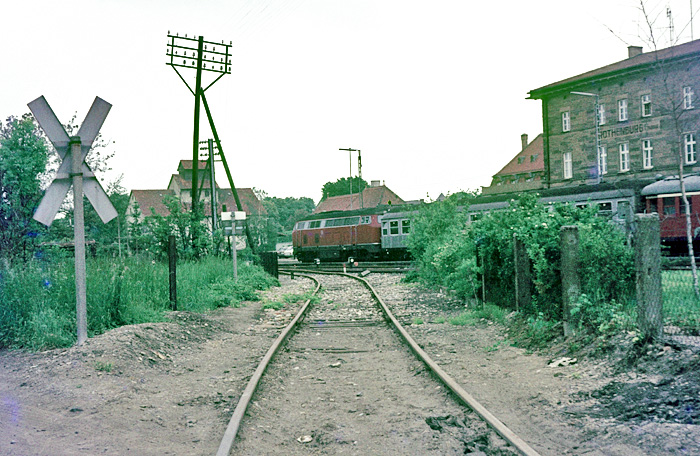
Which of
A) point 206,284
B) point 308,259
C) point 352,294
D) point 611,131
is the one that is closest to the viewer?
point 206,284

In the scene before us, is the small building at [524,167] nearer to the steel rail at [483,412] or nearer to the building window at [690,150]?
the building window at [690,150]

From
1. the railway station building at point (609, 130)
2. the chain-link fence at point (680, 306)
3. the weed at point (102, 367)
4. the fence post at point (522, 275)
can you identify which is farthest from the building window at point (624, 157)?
the weed at point (102, 367)

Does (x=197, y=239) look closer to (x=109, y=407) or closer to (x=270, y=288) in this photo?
(x=270, y=288)

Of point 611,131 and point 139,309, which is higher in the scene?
point 611,131

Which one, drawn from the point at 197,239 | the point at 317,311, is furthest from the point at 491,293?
the point at 197,239

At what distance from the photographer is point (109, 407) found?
226 inches

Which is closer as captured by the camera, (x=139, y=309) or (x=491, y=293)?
(x=139, y=309)

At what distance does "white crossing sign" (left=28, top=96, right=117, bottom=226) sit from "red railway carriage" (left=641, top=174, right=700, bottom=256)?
2098 centimetres

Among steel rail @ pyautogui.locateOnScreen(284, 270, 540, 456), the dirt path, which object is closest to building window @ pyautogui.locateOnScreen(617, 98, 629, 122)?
the dirt path

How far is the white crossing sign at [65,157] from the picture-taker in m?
7.29

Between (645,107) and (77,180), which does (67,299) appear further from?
(645,107)

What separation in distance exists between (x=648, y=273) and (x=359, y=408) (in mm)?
3308

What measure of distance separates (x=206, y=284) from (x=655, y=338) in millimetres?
12269

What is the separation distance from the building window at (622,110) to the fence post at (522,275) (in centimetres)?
3591
